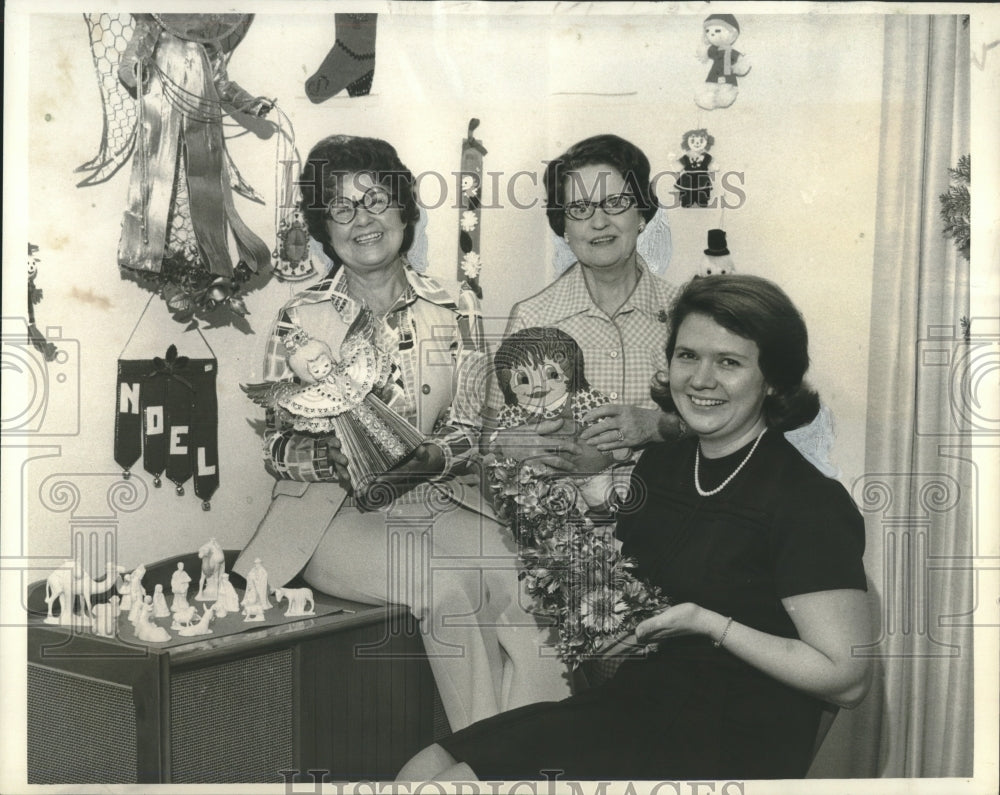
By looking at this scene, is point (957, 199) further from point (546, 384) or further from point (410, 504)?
point (410, 504)

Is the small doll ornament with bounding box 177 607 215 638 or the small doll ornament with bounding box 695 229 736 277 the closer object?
the small doll ornament with bounding box 177 607 215 638

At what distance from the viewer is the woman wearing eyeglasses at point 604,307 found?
2850 mm

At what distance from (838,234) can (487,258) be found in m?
0.99

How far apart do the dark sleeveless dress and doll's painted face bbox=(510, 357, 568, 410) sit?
0.35 m

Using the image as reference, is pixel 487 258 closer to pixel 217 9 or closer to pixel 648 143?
pixel 648 143

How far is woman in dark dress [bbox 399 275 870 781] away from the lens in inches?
108

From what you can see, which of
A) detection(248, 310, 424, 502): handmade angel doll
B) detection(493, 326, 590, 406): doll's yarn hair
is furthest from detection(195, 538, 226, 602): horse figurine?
detection(493, 326, 590, 406): doll's yarn hair

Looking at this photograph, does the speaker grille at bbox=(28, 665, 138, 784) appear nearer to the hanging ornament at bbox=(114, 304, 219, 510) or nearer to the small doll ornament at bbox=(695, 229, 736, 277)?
the hanging ornament at bbox=(114, 304, 219, 510)

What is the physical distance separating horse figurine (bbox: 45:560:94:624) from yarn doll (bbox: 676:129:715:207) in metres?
1.98

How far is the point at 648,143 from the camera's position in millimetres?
2850

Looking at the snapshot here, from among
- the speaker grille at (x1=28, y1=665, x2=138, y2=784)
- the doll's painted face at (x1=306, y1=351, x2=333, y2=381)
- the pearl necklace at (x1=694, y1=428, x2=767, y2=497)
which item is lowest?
the speaker grille at (x1=28, y1=665, x2=138, y2=784)

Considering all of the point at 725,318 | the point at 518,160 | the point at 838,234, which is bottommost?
the point at 725,318

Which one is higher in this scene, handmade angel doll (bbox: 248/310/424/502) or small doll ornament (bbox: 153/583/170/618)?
handmade angel doll (bbox: 248/310/424/502)

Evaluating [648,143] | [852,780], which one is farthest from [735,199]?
[852,780]
